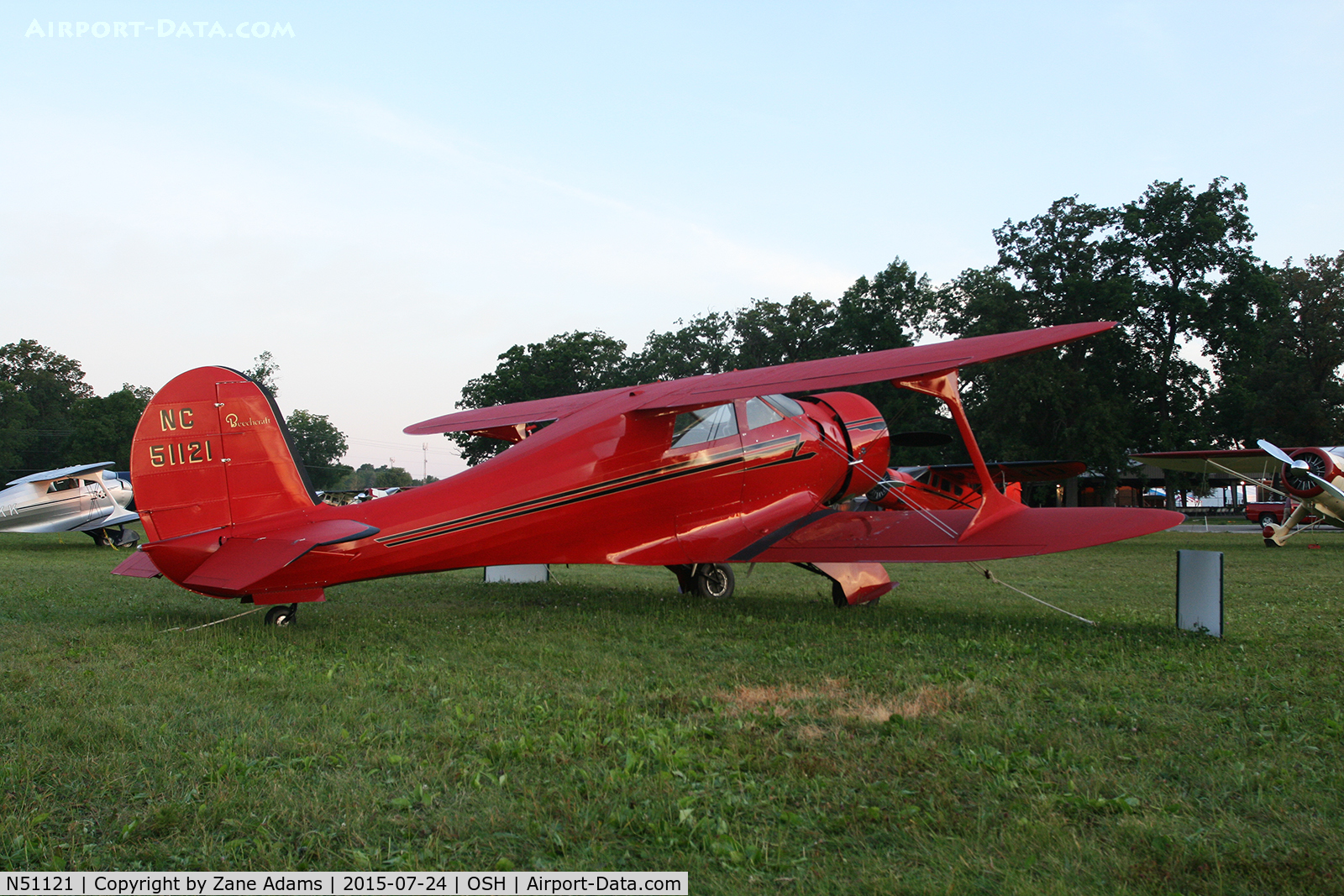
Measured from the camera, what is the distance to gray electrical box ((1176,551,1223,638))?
22.7 feet

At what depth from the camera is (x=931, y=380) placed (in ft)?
24.4

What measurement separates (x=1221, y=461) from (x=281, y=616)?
25.0 meters

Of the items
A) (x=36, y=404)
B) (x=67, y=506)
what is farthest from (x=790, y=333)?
(x=36, y=404)

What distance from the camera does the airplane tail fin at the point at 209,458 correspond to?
6.86 metres

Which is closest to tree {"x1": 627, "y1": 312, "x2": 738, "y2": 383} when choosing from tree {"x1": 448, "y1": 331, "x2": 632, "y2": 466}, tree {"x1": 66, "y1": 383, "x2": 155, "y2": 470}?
tree {"x1": 448, "y1": 331, "x2": 632, "y2": 466}

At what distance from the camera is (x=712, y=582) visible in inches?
407

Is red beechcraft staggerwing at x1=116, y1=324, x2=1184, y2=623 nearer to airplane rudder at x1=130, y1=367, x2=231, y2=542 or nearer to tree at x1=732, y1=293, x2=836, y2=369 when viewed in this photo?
airplane rudder at x1=130, y1=367, x2=231, y2=542

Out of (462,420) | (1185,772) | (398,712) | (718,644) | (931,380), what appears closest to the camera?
(1185,772)

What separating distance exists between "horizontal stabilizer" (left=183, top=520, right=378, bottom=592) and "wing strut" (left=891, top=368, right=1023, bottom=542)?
471cm

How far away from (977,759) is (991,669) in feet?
6.85

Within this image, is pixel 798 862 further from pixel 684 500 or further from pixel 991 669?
pixel 684 500

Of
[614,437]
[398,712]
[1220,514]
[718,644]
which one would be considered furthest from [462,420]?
[1220,514]

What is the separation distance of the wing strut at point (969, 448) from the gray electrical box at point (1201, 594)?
157 cm
